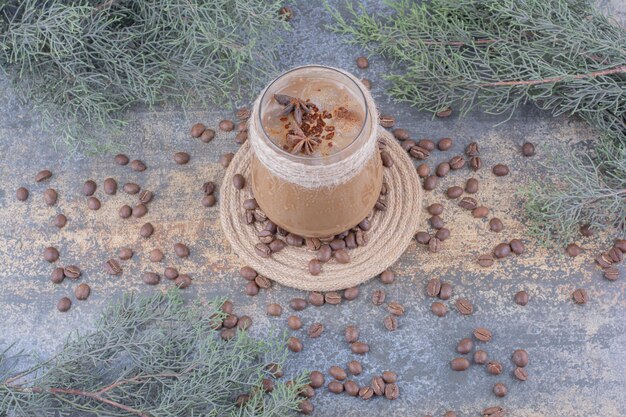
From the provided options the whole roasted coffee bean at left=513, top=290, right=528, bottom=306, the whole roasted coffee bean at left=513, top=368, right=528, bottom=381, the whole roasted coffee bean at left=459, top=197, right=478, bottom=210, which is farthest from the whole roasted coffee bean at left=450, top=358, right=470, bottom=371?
the whole roasted coffee bean at left=459, top=197, right=478, bottom=210

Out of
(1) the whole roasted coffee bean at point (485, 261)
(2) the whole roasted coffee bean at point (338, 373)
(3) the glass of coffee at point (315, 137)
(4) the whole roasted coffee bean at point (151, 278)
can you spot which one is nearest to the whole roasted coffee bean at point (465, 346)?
(1) the whole roasted coffee bean at point (485, 261)

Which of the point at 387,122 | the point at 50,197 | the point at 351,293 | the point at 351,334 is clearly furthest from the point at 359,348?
the point at 50,197

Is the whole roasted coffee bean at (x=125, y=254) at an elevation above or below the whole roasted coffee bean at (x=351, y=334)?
above

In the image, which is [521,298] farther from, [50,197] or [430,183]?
[50,197]

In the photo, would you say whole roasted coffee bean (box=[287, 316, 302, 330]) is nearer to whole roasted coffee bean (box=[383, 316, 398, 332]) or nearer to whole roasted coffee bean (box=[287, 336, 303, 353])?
whole roasted coffee bean (box=[287, 336, 303, 353])

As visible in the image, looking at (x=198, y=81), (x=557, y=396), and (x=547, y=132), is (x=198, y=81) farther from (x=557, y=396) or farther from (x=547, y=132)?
(x=557, y=396)

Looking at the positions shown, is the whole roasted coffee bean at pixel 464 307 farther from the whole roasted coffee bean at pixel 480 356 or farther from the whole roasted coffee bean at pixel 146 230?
the whole roasted coffee bean at pixel 146 230
